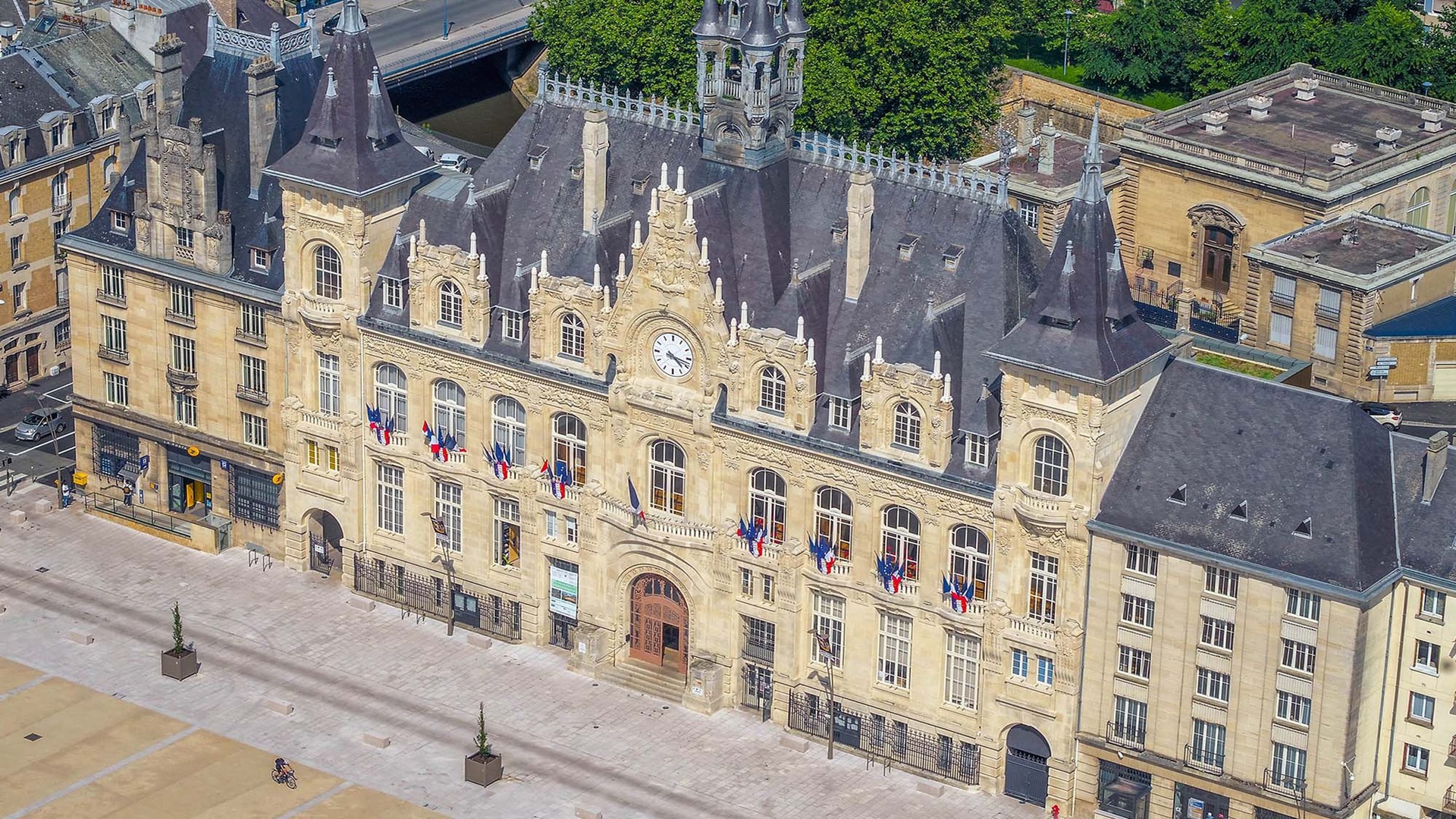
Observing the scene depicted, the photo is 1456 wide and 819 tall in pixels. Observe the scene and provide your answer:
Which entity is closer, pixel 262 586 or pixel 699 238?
pixel 699 238

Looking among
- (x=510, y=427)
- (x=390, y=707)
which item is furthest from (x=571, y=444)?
(x=390, y=707)

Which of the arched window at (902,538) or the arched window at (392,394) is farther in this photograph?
the arched window at (392,394)

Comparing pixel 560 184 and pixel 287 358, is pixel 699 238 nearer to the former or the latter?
pixel 560 184

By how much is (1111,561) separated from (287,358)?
175ft

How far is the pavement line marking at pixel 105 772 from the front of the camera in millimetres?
173375

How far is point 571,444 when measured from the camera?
608ft

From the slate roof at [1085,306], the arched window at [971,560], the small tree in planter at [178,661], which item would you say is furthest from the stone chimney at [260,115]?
the slate roof at [1085,306]

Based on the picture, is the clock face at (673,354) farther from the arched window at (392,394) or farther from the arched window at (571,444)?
the arched window at (392,394)

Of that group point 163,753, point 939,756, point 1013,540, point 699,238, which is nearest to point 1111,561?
point 1013,540

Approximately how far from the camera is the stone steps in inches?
7264

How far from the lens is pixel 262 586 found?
19688cm

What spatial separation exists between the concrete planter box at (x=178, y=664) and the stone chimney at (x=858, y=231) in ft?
138

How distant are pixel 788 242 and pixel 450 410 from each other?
22775 millimetres

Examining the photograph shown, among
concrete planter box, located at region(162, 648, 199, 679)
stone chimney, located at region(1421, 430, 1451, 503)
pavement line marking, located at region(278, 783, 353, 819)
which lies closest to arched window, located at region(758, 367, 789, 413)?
pavement line marking, located at region(278, 783, 353, 819)
